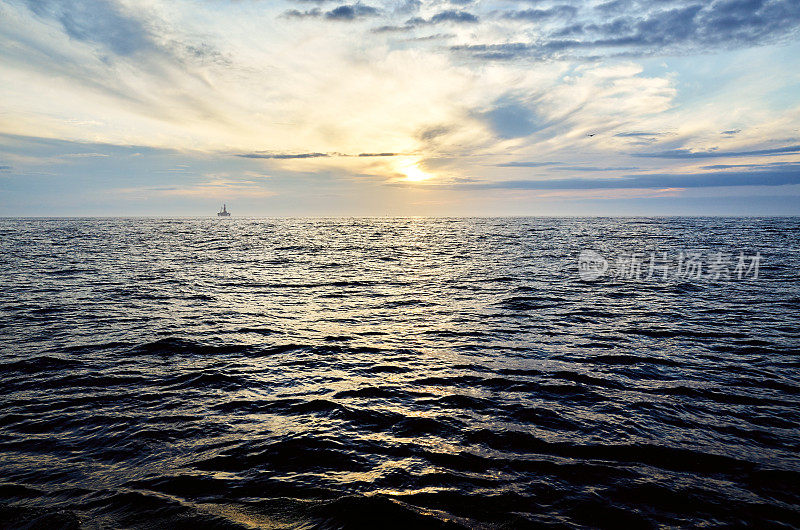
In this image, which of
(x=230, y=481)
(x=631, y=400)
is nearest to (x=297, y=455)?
(x=230, y=481)

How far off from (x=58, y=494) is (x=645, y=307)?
24.7 metres

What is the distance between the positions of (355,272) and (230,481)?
3031 cm

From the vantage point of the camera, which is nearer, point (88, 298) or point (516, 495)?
point (516, 495)

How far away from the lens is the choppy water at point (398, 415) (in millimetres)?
6758

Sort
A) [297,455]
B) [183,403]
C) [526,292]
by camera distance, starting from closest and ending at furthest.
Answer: [297,455] < [183,403] < [526,292]

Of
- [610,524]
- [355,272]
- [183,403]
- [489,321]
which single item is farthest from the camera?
[355,272]

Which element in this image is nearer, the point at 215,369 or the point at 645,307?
the point at 215,369

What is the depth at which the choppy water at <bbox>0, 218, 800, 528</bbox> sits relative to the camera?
266 inches

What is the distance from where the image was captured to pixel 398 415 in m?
10.1

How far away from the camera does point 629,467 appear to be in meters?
7.80

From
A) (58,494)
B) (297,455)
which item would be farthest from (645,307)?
(58,494)

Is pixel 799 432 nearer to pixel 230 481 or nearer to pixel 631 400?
pixel 631 400

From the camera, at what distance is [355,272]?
37500mm

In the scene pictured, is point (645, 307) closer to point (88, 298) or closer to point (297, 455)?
point (297, 455)
